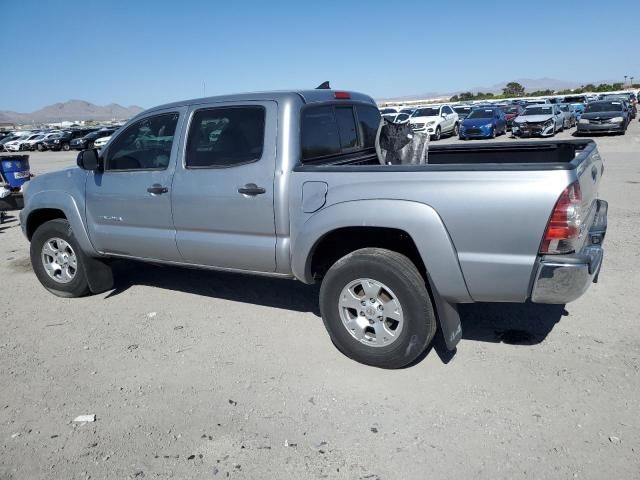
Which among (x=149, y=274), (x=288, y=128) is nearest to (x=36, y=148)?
(x=149, y=274)

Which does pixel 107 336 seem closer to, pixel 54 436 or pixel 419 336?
pixel 54 436

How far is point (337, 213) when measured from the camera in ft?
11.5

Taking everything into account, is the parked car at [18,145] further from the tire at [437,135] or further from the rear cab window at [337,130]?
the rear cab window at [337,130]

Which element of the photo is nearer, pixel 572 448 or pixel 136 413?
pixel 572 448

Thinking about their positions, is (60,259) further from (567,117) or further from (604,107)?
(567,117)

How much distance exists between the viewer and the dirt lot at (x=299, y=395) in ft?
9.12

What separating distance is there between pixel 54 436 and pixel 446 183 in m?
2.83

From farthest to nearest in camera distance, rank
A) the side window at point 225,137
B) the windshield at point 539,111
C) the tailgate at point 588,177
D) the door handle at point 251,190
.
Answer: the windshield at point 539,111 → the side window at point 225,137 → the door handle at point 251,190 → the tailgate at point 588,177

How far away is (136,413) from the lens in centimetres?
331

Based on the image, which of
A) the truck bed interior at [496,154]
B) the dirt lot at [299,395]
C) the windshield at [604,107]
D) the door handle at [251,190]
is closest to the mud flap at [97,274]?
the dirt lot at [299,395]

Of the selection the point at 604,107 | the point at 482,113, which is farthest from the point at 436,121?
the point at 604,107

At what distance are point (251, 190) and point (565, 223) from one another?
7.05 ft

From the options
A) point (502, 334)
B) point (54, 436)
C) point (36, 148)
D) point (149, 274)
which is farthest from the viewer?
point (36, 148)

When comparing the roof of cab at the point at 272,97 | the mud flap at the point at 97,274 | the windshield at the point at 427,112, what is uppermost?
the roof of cab at the point at 272,97
